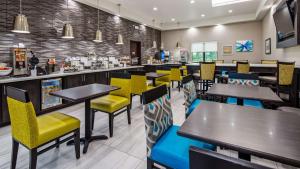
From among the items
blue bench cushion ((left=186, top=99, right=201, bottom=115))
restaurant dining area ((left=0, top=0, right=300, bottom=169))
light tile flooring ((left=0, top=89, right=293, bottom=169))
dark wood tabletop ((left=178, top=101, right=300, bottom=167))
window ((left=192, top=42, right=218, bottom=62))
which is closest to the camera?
dark wood tabletop ((left=178, top=101, right=300, bottom=167))

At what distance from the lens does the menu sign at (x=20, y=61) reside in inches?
147

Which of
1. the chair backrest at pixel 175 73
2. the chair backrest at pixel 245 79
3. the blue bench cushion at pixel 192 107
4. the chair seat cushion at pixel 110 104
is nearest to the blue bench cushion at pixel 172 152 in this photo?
the blue bench cushion at pixel 192 107

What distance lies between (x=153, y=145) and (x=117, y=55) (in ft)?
20.9

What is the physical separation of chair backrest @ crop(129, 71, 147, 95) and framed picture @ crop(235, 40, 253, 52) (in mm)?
7682

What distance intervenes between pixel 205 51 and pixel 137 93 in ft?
25.5

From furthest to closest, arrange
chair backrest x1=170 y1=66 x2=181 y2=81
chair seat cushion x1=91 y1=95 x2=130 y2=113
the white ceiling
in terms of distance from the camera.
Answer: the white ceiling → chair backrest x1=170 y1=66 x2=181 y2=81 → chair seat cushion x1=91 y1=95 x2=130 y2=113

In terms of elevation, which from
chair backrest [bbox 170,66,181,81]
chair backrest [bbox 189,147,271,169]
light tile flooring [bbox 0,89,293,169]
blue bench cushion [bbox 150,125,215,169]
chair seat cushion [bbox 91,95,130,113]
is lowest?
light tile flooring [bbox 0,89,293,169]

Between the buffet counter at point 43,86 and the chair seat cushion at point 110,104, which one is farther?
the buffet counter at point 43,86

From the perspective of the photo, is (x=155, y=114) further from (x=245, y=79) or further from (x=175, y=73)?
(x=175, y=73)

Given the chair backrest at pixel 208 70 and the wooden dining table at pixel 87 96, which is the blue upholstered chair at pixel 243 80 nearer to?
the chair backrest at pixel 208 70

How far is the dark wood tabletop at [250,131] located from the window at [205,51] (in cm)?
956

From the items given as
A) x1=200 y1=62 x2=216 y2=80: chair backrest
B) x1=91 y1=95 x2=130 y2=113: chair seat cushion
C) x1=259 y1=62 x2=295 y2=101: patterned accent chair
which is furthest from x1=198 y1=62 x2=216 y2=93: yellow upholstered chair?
x1=91 y1=95 x2=130 y2=113: chair seat cushion

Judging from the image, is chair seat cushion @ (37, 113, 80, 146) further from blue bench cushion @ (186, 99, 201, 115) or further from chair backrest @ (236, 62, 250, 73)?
chair backrest @ (236, 62, 250, 73)

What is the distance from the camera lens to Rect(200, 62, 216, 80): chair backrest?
5152 mm
